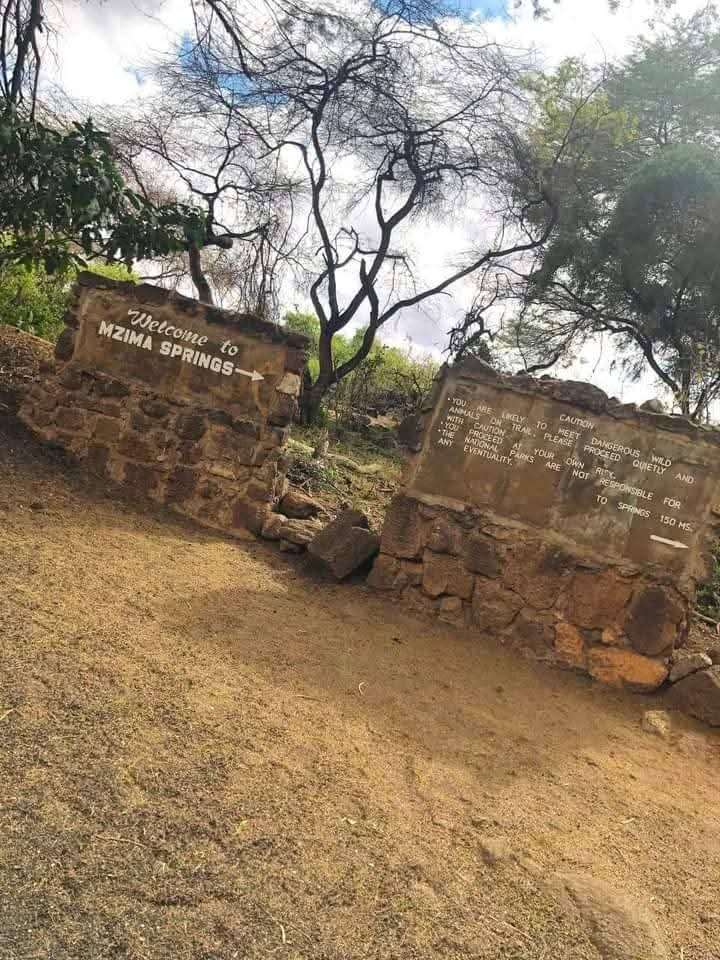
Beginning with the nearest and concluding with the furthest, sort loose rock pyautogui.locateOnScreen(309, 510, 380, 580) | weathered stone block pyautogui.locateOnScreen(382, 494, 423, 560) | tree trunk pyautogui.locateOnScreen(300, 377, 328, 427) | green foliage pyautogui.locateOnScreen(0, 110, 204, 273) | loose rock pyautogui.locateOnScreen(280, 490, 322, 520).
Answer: weathered stone block pyautogui.locateOnScreen(382, 494, 423, 560) < loose rock pyautogui.locateOnScreen(309, 510, 380, 580) < green foliage pyautogui.locateOnScreen(0, 110, 204, 273) < loose rock pyautogui.locateOnScreen(280, 490, 322, 520) < tree trunk pyautogui.locateOnScreen(300, 377, 328, 427)

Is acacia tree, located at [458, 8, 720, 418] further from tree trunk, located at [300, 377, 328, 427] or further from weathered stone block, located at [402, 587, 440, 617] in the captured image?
weathered stone block, located at [402, 587, 440, 617]


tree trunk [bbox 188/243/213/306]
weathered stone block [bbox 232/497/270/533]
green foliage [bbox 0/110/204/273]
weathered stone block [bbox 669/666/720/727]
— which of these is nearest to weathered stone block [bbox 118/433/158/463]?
weathered stone block [bbox 232/497/270/533]

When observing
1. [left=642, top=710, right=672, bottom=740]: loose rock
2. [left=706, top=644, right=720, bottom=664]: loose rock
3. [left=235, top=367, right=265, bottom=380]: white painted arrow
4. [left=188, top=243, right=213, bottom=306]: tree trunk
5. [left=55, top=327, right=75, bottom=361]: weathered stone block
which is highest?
[left=188, top=243, right=213, bottom=306]: tree trunk

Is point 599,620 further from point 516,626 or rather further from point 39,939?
point 39,939

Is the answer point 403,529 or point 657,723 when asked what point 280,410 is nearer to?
point 403,529

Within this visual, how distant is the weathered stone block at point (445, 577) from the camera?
4.61 m

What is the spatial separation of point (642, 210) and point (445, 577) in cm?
1018

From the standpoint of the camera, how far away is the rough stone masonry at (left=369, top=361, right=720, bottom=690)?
4234 millimetres

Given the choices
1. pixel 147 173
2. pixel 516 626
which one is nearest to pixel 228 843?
pixel 516 626

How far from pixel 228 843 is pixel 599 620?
9.83ft

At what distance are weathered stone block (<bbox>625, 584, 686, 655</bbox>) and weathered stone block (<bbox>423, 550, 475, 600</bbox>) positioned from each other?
1064mm

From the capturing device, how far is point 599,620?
14.1 ft

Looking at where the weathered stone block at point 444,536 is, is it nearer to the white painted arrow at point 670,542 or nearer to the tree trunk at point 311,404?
the white painted arrow at point 670,542

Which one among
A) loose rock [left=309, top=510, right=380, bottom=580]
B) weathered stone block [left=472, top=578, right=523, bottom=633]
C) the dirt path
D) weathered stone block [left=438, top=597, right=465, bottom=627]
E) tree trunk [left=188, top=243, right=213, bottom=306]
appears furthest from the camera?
tree trunk [left=188, top=243, right=213, bottom=306]
